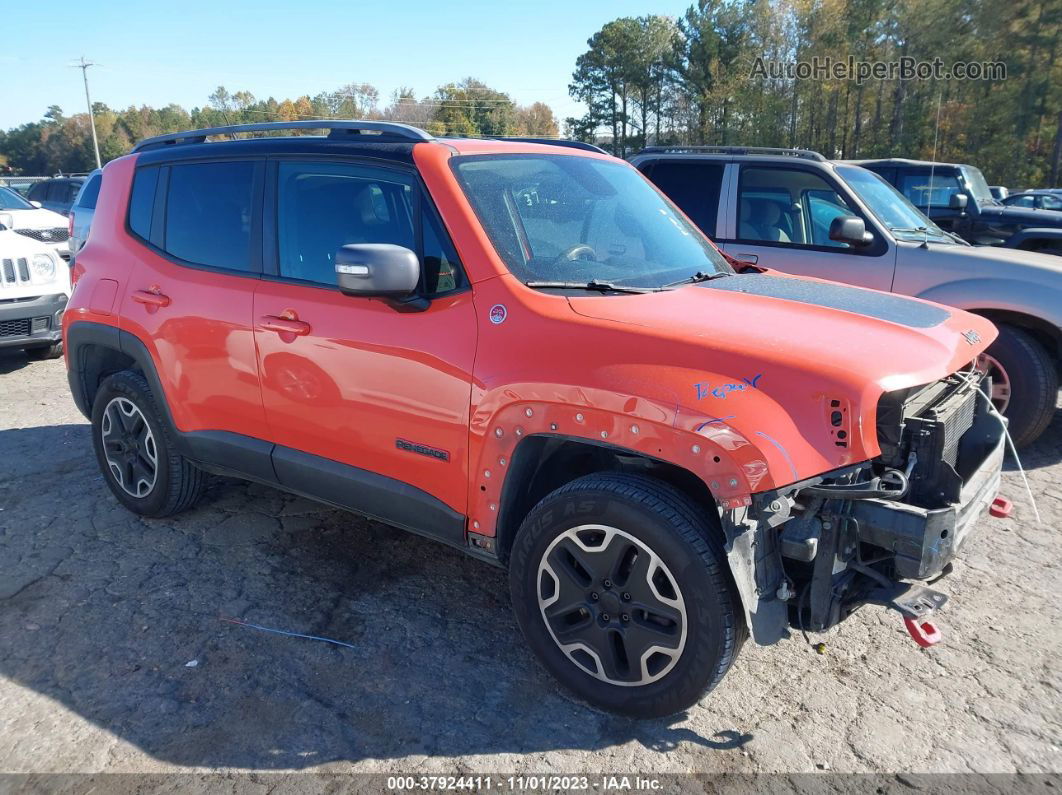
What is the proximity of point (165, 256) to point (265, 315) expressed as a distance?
0.97 metres

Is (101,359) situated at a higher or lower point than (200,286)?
lower

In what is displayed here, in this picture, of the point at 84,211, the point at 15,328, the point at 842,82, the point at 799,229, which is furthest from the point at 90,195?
the point at 842,82

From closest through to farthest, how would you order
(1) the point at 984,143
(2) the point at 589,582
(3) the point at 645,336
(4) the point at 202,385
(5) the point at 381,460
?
(3) the point at 645,336, (2) the point at 589,582, (5) the point at 381,460, (4) the point at 202,385, (1) the point at 984,143

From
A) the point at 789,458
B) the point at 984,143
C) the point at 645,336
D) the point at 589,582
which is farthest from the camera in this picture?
the point at 984,143

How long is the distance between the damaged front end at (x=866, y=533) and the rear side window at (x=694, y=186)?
13.1 feet

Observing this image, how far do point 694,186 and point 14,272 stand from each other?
6.83m

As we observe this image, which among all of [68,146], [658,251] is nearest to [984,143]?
[658,251]

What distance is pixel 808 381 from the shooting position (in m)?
2.35

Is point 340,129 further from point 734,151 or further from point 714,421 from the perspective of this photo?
point 734,151

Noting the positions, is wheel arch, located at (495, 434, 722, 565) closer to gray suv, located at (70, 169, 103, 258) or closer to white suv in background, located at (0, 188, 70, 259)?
gray suv, located at (70, 169, 103, 258)

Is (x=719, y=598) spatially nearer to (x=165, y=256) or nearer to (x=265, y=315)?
(x=265, y=315)

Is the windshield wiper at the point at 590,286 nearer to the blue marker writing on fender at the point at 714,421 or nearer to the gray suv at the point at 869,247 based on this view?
the blue marker writing on fender at the point at 714,421
